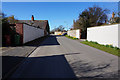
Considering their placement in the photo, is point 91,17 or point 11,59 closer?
point 11,59

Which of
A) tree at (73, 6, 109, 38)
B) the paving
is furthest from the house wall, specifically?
tree at (73, 6, 109, 38)

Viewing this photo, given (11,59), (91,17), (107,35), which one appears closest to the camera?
(11,59)

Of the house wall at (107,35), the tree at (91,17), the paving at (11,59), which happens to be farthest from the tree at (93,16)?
the paving at (11,59)

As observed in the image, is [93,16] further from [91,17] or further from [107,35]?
[107,35]

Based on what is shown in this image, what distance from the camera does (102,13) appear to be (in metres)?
32.6

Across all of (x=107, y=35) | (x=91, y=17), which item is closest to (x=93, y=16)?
(x=91, y=17)

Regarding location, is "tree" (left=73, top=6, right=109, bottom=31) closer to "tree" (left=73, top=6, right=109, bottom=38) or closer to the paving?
"tree" (left=73, top=6, right=109, bottom=38)

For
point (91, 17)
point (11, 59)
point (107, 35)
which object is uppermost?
point (91, 17)

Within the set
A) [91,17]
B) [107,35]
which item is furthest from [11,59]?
[91,17]

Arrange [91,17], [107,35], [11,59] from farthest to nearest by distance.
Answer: [91,17]
[107,35]
[11,59]

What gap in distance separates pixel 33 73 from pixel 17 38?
29.8 ft

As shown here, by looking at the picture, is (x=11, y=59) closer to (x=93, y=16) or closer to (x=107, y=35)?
(x=107, y=35)

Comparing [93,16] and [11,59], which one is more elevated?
[93,16]

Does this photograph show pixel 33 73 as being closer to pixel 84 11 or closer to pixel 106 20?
pixel 84 11
